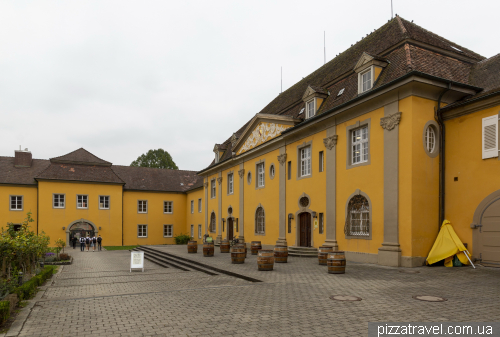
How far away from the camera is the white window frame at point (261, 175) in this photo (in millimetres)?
27781

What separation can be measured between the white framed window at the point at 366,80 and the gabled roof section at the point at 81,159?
33.3 metres

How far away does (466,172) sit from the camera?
1574 cm

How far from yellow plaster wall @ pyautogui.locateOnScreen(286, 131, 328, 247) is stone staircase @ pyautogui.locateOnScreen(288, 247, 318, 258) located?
0.35 metres

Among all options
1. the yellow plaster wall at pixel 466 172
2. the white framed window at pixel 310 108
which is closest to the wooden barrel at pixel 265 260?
the yellow plaster wall at pixel 466 172

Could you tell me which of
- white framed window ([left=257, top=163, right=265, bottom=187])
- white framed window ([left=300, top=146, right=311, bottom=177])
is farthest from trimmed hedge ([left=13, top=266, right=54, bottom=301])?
white framed window ([left=257, top=163, right=265, bottom=187])

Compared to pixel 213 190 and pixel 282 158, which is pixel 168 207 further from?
pixel 282 158

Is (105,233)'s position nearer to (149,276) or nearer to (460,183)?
(149,276)

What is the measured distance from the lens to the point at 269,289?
11039mm

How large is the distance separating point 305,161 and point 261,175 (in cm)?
599

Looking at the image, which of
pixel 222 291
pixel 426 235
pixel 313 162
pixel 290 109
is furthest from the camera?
pixel 290 109

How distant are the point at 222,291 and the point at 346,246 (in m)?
9.45

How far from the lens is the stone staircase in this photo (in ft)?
68.8

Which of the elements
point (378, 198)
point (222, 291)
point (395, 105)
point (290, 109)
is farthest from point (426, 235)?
point (290, 109)

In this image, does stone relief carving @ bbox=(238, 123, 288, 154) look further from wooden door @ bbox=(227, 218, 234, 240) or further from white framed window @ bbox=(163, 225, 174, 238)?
white framed window @ bbox=(163, 225, 174, 238)
